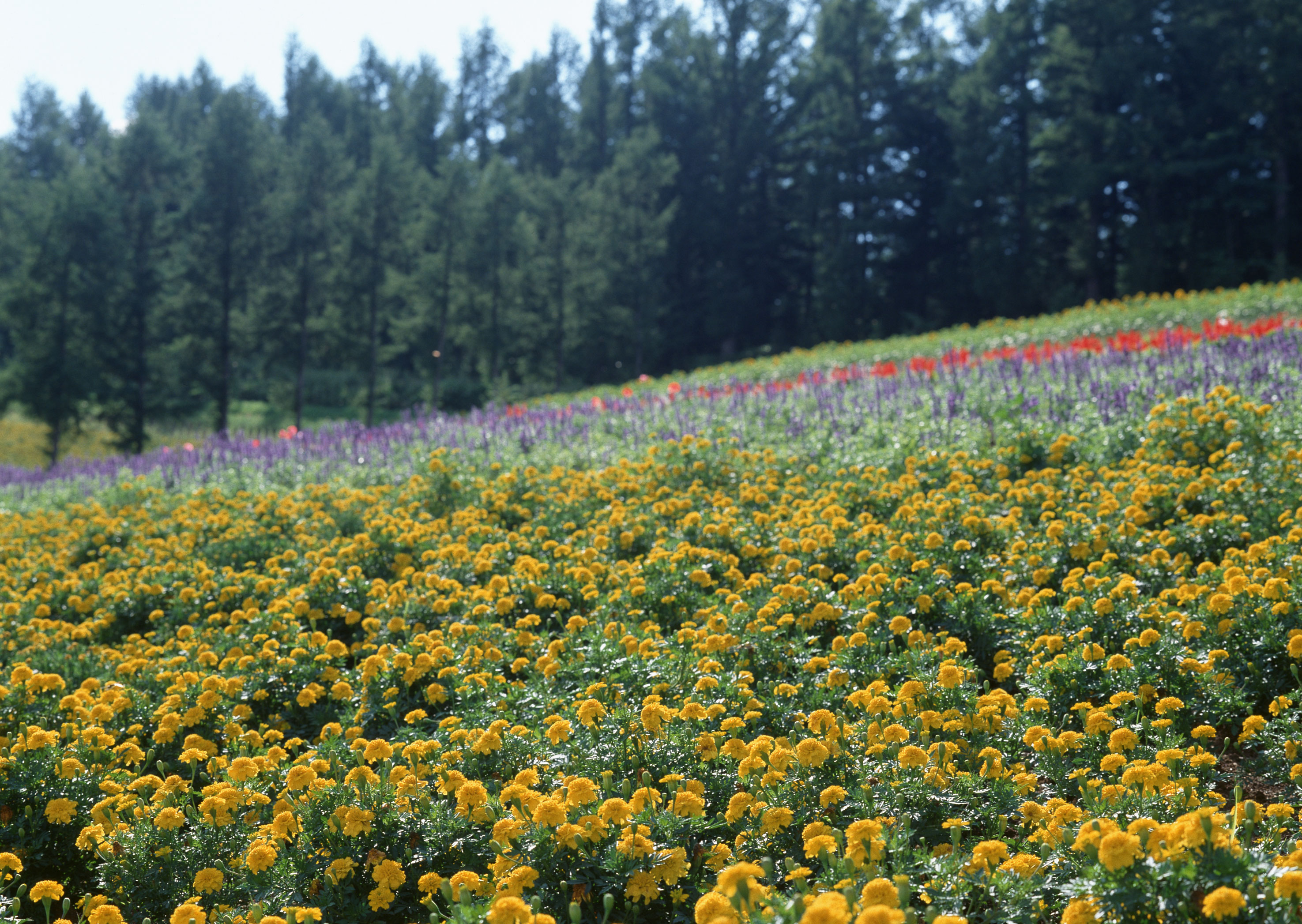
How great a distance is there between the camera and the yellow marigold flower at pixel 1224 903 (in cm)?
203

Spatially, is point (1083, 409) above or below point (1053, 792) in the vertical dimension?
above

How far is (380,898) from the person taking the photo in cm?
286

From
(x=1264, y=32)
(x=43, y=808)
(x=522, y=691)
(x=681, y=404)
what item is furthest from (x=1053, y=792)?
(x=1264, y=32)

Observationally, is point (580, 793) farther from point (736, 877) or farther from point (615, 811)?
point (736, 877)

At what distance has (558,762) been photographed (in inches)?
139

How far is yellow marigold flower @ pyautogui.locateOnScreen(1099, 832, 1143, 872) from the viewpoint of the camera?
2205 millimetres

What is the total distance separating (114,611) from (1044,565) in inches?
246

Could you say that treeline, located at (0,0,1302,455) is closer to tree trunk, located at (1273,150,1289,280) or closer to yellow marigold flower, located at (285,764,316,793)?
tree trunk, located at (1273,150,1289,280)

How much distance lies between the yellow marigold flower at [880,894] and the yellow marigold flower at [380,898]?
1.54 metres

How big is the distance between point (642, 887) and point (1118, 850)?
134 cm

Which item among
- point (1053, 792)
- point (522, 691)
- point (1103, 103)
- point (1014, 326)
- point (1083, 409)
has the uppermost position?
point (1103, 103)

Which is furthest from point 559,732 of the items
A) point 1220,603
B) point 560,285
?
point 560,285

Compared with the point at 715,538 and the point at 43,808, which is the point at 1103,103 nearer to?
the point at 715,538

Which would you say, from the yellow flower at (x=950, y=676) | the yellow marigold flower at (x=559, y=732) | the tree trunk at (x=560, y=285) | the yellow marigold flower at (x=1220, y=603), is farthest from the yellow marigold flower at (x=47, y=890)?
the tree trunk at (x=560, y=285)
